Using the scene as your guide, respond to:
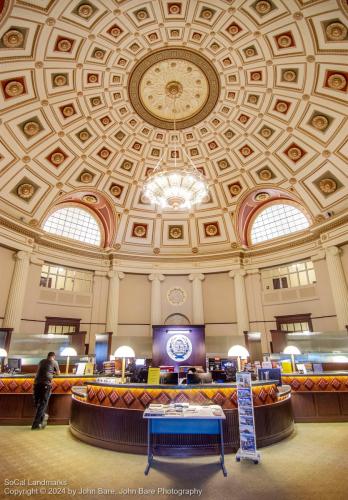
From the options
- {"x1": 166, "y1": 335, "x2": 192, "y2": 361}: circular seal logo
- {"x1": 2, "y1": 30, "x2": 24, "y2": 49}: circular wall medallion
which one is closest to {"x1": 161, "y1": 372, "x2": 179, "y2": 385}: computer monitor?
{"x1": 166, "y1": 335, "x2": 192, "y2": 361}: circular seal logo

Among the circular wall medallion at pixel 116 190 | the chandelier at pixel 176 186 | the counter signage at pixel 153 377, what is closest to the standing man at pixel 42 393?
the counter signage at pixel 153 377

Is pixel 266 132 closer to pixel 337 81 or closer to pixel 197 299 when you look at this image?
pixel 337 81

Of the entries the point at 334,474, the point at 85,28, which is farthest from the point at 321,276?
the point at 85,28

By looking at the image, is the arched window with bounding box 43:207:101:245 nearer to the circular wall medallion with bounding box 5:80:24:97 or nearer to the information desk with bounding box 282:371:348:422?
the circular wall medallion with bounding box 5:80:24:97

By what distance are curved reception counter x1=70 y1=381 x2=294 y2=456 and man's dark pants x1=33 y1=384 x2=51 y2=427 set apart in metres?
1.42

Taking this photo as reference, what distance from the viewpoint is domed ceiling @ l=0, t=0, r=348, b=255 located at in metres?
10.3

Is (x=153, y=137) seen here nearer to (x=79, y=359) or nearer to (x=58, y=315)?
(x=58, y=315)

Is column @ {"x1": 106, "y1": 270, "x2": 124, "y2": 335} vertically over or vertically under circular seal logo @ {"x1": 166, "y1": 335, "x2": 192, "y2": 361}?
over

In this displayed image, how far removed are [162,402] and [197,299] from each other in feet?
35.8

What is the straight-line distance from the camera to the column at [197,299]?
1619cm

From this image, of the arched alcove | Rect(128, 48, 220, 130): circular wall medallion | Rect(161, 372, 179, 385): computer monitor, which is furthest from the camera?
the arched alcove

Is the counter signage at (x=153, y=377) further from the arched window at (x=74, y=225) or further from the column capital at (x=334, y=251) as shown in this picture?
the arched window at (x=74, y=225)

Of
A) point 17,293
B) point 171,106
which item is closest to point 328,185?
point 171,106

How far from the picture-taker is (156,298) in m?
16.7
